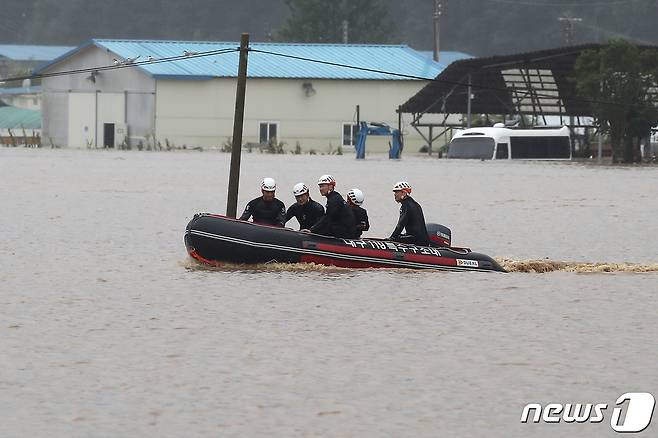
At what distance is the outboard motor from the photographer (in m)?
25.2

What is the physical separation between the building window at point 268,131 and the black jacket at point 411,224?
69246mm

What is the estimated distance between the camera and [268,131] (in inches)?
3708

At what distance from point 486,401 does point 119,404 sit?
341cm

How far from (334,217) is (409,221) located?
1.21 meters

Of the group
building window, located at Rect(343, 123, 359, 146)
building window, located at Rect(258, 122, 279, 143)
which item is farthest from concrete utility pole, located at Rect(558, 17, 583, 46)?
building window, located at Rect(258, 122, 279, 143)

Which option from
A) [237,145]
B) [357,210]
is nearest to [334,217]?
[357,210]

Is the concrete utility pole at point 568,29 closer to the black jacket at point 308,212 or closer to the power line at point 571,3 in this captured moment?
the power line at point 571,3

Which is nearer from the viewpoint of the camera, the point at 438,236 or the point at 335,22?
the point at 438,236

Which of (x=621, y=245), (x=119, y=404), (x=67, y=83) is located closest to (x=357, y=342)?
(x=119, y=404)

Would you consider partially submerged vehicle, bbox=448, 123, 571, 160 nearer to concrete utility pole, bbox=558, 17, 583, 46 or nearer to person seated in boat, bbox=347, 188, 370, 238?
person seated in boat, bbox=347, 188, 370, 238

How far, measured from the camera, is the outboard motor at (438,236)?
25.2 metres

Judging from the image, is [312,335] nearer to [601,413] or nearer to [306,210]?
[601,413]

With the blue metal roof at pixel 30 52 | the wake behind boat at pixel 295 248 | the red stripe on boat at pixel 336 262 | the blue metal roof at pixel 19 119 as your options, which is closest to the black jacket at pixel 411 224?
the wake behind boat at pixel 295 248

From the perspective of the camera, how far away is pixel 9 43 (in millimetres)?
186625
